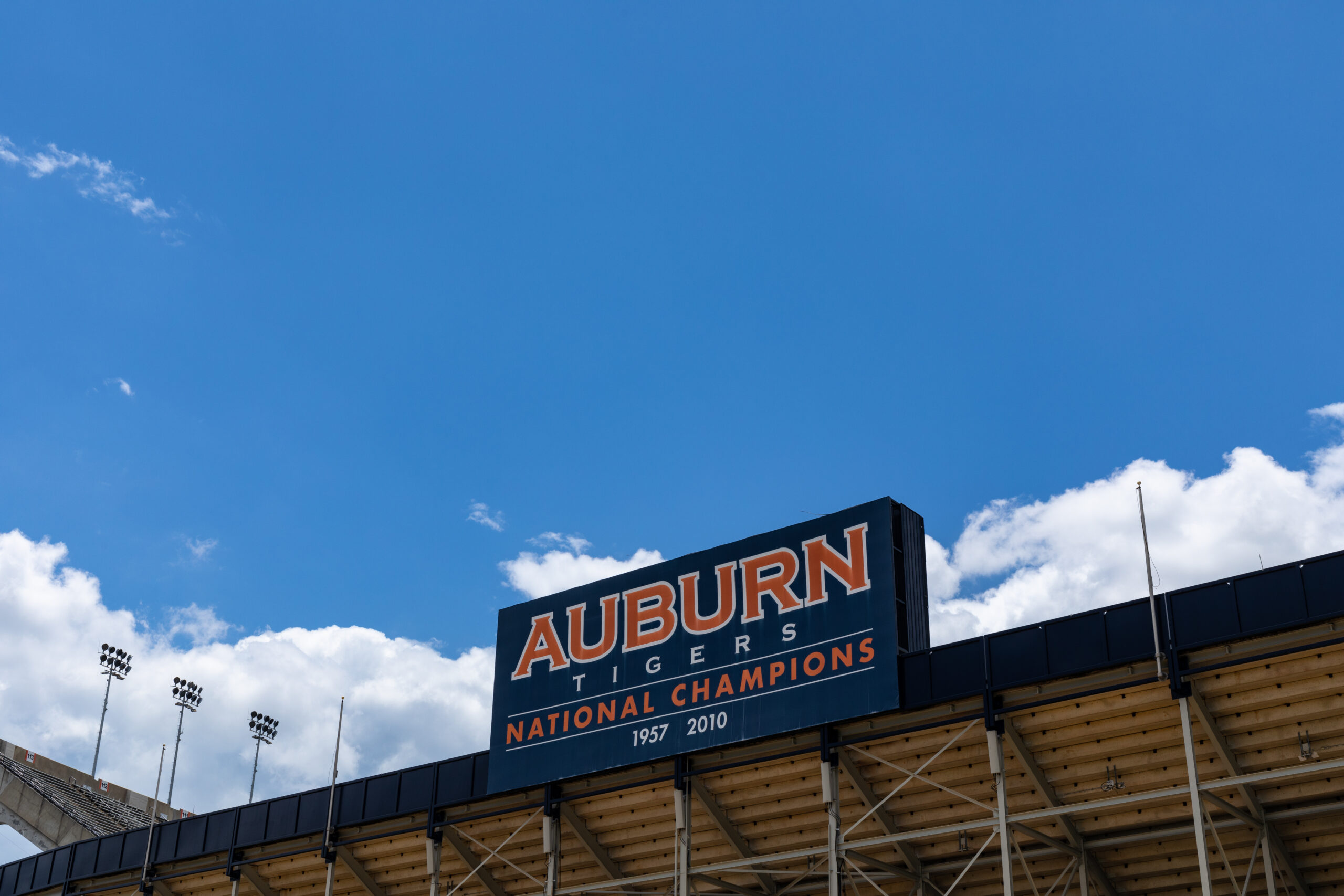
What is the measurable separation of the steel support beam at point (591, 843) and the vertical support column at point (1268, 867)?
19.8 meters

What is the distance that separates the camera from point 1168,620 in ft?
107

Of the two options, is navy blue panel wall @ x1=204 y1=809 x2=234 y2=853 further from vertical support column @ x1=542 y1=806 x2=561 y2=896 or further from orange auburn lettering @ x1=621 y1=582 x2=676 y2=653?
orange auburn lettering @ x1=621 y1=582 x2=676 y2=653

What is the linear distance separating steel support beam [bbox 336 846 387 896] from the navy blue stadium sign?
807 centimetres

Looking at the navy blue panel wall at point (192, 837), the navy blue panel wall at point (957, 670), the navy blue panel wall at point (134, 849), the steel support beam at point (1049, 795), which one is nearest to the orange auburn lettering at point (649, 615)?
the navy blue panel wall at point (957, 670)

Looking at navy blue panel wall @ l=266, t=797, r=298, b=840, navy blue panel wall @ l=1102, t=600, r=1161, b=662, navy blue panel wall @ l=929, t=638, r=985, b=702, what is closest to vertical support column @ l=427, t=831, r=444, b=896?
navy blue panel wall @ l=266, t=797, r=298, b=840

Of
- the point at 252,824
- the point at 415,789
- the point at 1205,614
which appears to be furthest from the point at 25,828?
the point at 1205,614

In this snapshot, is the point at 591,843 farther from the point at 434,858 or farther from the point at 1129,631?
the point at 1129,631

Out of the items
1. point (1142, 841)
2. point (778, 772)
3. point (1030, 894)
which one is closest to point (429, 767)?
point (778, 772)

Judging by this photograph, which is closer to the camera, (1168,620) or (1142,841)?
(1168,620)

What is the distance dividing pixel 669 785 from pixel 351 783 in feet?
44.9

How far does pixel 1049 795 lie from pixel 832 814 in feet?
20.0

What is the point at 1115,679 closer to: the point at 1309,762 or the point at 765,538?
the point at 1309,762

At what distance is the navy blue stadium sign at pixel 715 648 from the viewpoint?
37.4 meters

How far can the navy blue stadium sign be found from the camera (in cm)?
3744
